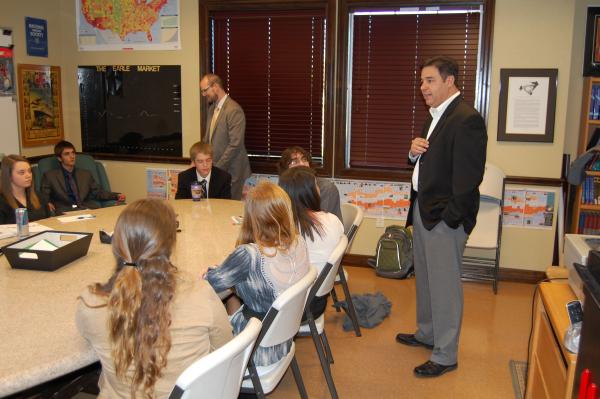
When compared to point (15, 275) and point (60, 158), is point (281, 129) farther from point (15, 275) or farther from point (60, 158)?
point (15, 275)

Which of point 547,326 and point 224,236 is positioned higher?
point 224,236

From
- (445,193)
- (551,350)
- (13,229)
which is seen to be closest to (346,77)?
(445,193)

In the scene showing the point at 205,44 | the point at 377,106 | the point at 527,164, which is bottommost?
the point at 527,164

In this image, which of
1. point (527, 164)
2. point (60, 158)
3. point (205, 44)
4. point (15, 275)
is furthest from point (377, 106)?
point (15, 275)

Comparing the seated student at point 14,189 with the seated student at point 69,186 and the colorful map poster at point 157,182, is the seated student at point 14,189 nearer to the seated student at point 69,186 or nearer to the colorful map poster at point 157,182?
the seated student at point 69,186

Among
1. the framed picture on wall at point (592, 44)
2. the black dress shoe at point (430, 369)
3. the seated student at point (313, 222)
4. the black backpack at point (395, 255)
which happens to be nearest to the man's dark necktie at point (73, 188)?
the black backpack at point (395, 255)

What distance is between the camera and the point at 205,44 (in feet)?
16.8

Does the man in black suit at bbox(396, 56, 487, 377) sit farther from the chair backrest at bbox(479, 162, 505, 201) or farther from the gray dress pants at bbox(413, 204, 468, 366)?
the chair backrest at bbox(479, 162, 505, 201)

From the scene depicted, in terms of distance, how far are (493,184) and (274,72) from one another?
205 centimetres

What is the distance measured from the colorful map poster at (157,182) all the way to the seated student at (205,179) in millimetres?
1309

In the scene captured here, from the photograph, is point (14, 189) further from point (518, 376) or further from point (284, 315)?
point (518, 376)

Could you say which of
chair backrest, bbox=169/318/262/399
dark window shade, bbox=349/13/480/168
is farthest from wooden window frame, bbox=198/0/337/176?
chair backrest, bbox=169/318/262/399

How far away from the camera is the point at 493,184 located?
4441 millimetres

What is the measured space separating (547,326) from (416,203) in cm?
105
